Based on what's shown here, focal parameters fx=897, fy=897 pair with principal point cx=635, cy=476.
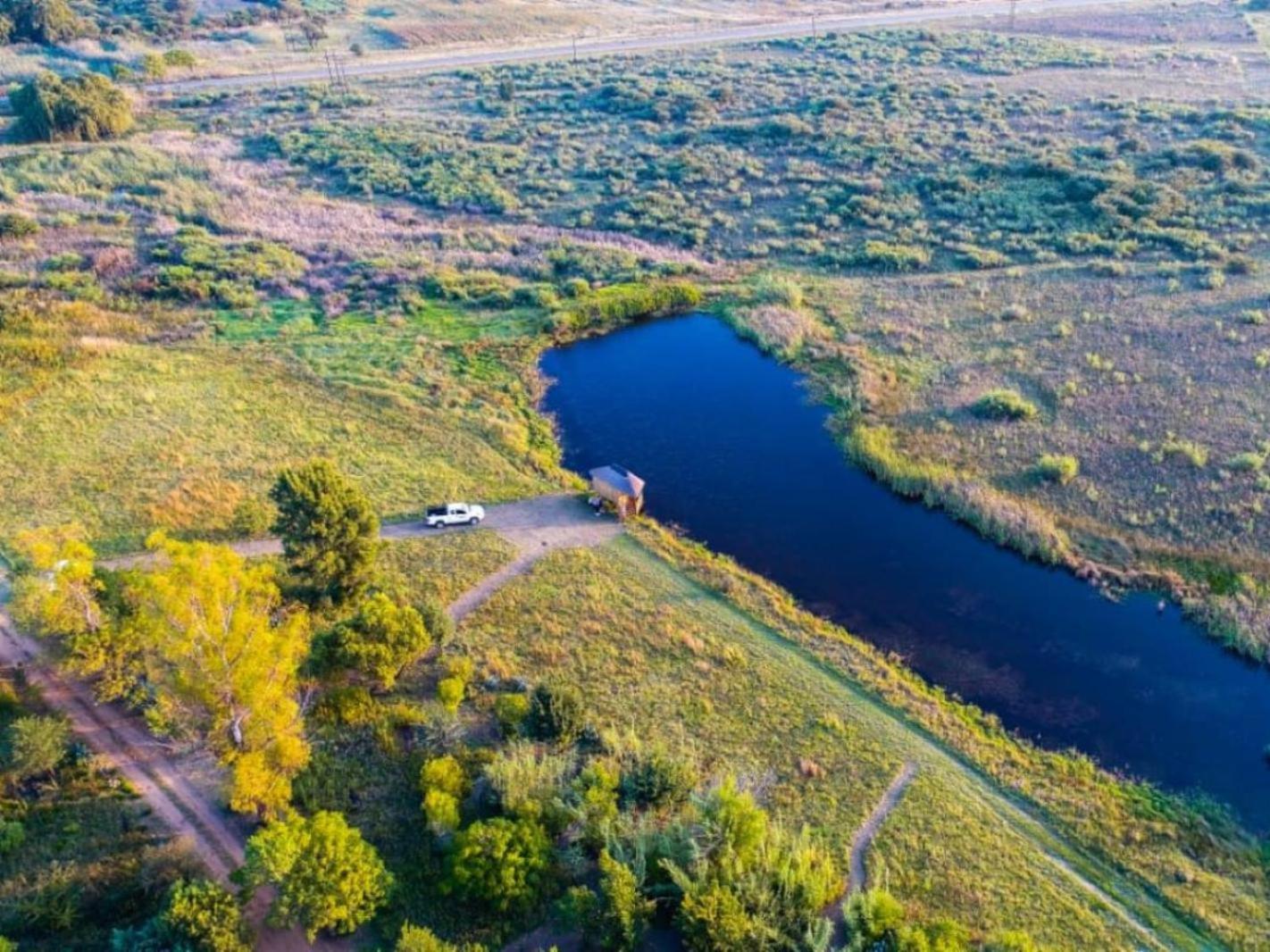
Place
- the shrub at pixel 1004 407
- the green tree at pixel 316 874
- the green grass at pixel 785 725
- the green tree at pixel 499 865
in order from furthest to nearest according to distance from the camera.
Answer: the shrub at pixel 1004 407 < the green grass at pixel 785 725 < the green tree at pixel 499 865 < the green tree at pixel 316 874

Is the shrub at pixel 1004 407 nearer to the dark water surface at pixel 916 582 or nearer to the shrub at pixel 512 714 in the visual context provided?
the dark water surface at pixel 916 582

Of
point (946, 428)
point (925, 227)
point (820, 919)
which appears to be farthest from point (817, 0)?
point (820, 919)

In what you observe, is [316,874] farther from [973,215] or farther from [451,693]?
[973,215]

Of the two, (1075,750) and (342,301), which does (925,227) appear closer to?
(342,301)

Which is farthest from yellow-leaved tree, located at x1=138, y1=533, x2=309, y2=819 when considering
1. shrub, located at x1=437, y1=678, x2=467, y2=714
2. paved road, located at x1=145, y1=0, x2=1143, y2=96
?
paved road, located at x1=145, y1=0, x2=1143, y2=96

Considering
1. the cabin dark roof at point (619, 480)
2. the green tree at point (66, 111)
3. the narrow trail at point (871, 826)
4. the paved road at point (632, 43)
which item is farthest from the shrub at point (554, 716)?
the paved road at point (632, 43)

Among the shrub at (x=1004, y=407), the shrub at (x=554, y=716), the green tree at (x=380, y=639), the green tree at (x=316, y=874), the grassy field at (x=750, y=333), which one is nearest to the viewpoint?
the green tree at (x=316, y=874)

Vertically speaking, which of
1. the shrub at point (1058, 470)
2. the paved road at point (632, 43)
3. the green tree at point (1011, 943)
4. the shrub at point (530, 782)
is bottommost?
→ the green tree at point (1011, 943)

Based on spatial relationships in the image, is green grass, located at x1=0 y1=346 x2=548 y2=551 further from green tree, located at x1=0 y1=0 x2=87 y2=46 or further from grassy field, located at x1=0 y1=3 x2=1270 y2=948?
green tree, located at x1=0 y1=0 x2=87 y2=46

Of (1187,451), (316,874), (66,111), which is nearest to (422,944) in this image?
(316,874)
